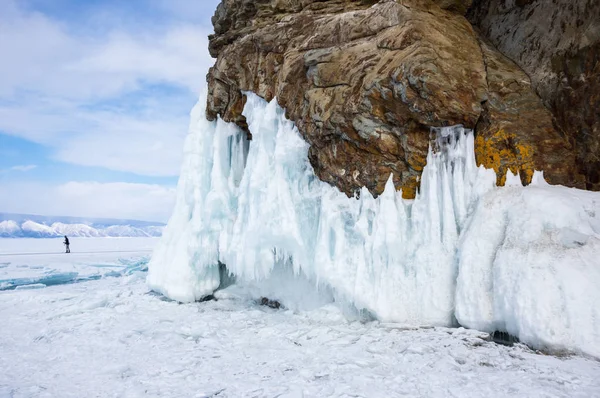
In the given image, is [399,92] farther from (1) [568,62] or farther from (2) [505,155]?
(1) [568,62]

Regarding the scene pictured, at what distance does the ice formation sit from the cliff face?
0.40 m

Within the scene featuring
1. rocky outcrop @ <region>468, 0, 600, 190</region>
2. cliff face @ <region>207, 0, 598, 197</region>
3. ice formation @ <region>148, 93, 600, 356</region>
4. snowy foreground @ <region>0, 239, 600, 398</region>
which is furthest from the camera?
cliff face @ <region>207, 0, 598, 197</region>

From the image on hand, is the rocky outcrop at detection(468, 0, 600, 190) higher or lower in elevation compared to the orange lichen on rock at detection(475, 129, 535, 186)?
higher

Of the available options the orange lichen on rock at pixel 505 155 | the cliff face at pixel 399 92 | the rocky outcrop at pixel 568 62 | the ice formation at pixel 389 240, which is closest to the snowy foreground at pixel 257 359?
the ice formation at pixel 389 240

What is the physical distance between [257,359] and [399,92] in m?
5.69

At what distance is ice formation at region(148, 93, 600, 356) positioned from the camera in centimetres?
558

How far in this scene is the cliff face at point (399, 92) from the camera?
23.9 ft

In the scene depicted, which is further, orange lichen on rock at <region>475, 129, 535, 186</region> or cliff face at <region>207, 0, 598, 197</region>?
cliff face at <region>207, 0, 598, 197</region>

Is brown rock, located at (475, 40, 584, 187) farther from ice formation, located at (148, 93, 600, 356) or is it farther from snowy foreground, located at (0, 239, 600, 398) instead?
snowy foreground, located at (0, 239, 600, 398)

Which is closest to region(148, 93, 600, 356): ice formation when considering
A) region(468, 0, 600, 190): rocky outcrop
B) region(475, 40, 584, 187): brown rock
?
region(475, 40, 584, 187): brown rock

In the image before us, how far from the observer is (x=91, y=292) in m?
13.0

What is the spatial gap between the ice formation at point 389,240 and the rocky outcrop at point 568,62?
4.45ft

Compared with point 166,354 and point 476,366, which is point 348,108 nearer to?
point 476,366

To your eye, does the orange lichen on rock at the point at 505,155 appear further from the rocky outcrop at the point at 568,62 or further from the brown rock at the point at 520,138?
the rocky outcrop at the point at 568,62
